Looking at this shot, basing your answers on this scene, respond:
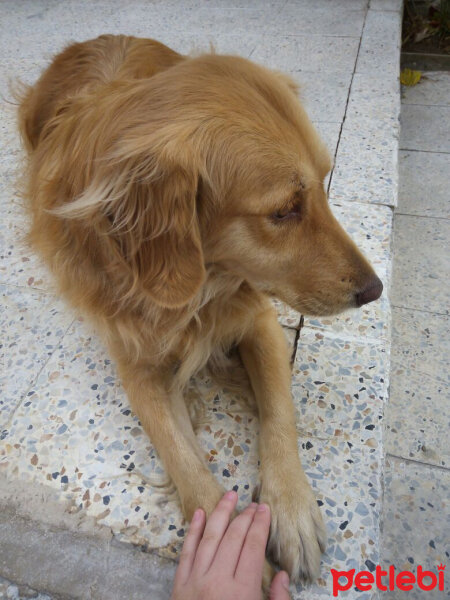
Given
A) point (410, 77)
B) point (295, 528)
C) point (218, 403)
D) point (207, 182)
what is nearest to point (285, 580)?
point (295, 528)

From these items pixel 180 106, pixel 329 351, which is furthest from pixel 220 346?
pixel 180 106

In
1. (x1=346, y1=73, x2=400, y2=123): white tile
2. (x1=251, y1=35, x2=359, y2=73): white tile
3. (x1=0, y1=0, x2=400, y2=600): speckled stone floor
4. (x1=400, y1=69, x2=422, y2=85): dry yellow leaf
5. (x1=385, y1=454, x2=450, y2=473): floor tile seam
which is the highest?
(x1=251, y1=35, x2=359, y2=73): white tile

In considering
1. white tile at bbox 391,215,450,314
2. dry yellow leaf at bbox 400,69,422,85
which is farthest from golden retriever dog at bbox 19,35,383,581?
dry yellow leaf at bbox 400,69,422,85

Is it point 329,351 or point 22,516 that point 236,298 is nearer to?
point 329,351

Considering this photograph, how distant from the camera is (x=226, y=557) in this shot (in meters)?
1.50

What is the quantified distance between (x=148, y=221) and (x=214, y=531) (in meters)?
1.04

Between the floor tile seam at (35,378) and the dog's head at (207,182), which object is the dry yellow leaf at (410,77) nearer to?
the dog's head at (207,182)

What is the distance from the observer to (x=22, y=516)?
1.77 meters

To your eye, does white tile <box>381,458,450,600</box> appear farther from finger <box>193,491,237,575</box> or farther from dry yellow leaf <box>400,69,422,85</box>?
dry yellow leaf <box>400,69,422,85</box>

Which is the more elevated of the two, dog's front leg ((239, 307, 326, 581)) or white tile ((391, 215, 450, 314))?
dog's front leg ((239, 307, 326, 581))

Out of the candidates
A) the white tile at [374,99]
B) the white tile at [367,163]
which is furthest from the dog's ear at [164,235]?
the white tile at [374,99]

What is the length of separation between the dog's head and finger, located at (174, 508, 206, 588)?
74 centimetres

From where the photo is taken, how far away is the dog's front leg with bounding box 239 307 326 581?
1558mm

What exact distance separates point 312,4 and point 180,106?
5496 mm
